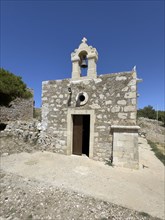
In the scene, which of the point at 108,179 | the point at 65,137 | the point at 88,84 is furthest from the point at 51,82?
the point at 108,179

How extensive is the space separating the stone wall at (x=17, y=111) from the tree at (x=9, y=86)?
4168 millimetres

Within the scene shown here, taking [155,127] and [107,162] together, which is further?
[155,127]

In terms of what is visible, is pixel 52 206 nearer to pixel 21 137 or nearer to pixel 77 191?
pixel 77 191

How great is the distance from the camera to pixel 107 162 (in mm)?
4879

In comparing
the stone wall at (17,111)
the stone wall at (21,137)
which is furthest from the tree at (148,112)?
the stone wall at (21,137)

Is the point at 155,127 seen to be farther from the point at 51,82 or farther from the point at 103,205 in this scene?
the point at 103,205

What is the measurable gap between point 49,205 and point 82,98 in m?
4.01

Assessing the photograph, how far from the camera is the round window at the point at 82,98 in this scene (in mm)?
5398

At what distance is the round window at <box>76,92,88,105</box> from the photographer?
5.40m

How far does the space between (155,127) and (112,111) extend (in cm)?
1676

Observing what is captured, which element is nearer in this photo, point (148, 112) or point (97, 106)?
point (97, 106)

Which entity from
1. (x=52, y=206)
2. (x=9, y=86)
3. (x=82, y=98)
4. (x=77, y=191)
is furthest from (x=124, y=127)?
(x=9, y=86)

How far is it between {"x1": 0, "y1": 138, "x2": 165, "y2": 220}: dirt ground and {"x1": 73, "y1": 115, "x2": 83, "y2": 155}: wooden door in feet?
3.91

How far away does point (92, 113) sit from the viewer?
5227 millimetres
